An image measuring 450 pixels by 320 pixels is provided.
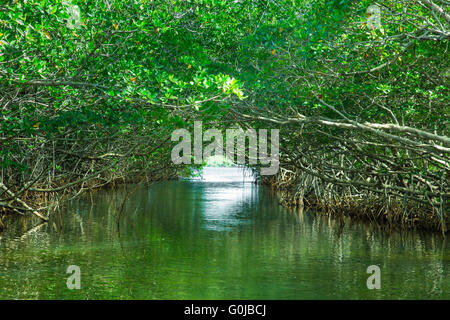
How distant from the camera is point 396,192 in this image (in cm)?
1119

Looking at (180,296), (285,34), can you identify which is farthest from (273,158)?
(180,296)

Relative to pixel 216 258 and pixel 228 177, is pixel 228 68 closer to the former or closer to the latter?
pixel 216 258

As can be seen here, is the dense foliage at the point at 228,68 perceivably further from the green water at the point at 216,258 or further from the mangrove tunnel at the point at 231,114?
the green water at the point at 216,258

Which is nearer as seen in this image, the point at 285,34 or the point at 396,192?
the point at 285,34

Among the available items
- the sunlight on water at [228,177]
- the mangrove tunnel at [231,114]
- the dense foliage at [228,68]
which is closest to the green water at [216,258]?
the mangrove tunnel at [231,114]

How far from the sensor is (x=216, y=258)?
8391 mm

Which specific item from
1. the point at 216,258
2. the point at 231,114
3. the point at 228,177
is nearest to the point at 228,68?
the point at 231,114

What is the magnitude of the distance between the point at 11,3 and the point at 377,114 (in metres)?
6.28

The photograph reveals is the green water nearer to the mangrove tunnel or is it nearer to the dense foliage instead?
the mangrove tunnel

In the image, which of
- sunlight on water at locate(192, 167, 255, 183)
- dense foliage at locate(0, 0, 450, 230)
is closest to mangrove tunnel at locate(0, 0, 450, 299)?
dense foliage at locate(0, 0, 450, 230)

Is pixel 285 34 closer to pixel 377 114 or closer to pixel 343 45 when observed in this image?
pixel 343 45

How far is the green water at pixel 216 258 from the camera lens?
21.1ft

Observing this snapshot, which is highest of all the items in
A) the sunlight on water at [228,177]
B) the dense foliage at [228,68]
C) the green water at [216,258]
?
the dense foliage at [228,68]

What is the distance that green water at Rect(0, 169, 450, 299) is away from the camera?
6.43m
